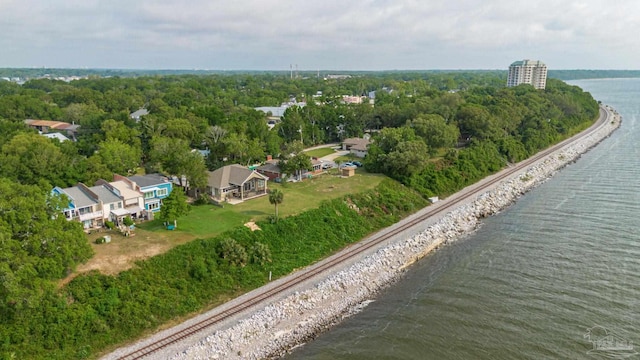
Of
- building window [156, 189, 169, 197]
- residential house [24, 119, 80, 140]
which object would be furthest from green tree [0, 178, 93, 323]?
residential house [24, 119, 80, 140]

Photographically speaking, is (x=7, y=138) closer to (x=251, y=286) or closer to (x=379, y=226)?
(x=251, y=286)

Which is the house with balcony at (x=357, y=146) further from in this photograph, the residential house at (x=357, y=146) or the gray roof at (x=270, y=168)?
the gray roof at (x=270, y=168)

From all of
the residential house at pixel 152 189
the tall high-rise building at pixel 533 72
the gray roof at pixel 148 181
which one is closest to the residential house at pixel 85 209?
the residential house at pixel 152 189

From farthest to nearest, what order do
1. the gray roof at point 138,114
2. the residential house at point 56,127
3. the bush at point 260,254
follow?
the gray roof at point 138,114 < the residential house at point 56,127 < the bush at point 260,254

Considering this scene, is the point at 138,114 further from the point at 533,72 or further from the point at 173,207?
the point at 533,72

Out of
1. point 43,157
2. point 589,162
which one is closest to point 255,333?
point 43,157

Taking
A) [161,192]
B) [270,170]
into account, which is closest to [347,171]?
[270,170]
